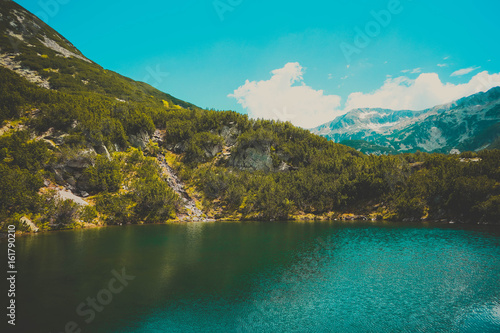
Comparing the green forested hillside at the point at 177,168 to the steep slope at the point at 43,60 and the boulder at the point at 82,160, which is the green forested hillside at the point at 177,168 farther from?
the steep slope at the point at 43,60

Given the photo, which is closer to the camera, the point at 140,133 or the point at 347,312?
the point at 347,312

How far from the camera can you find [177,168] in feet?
354

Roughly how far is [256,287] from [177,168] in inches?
3535

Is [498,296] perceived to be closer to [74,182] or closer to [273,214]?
[273,214]

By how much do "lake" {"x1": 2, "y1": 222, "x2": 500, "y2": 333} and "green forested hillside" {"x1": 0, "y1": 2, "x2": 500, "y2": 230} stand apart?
100 feet

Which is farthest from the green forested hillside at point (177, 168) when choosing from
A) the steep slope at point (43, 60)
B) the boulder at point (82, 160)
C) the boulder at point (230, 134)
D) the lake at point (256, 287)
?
the lake at point (256, 287)

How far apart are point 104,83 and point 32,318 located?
521 ft

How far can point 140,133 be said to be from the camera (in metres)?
110

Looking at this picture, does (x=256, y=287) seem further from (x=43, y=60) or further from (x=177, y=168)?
(x=43, y=60)

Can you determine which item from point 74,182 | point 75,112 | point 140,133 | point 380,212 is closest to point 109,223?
point 74,182

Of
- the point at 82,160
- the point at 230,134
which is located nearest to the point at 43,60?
the point at 82,160

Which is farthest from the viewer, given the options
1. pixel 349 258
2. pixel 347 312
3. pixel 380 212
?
pixel 380 212

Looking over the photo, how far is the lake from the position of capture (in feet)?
60.3

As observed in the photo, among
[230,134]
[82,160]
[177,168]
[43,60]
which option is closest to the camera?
[82,160]
